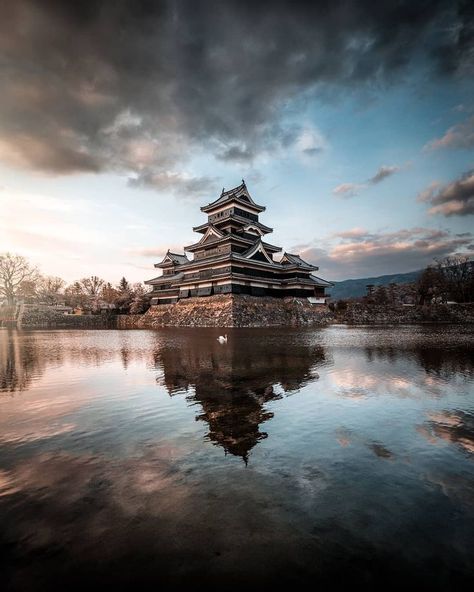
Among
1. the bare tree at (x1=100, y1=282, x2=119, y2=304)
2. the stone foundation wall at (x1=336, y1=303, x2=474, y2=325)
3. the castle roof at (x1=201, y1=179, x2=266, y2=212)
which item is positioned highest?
the castle roof at (x1=201, y1=179, x2=266, y2=212)

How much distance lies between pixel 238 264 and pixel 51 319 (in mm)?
37249

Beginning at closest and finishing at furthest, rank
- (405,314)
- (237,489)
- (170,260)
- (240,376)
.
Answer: (237,489) → (240,376) → (405,314) → (170,260)

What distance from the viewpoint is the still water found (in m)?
1.81

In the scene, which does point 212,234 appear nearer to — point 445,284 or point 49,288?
point 445,284

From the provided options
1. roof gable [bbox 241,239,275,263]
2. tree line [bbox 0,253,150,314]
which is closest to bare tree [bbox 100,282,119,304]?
tree line [bbox 0,253,150,314]

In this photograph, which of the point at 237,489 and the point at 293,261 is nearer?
the point at 237,489

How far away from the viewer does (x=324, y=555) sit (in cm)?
190

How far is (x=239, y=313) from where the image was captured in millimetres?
32156

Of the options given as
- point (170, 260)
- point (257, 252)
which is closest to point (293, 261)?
point (257, 252)

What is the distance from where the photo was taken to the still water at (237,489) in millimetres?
1812

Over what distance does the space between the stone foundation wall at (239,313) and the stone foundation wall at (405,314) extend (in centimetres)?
372

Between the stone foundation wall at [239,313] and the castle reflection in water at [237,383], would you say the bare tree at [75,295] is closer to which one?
the stone foundation wall at [239,313]

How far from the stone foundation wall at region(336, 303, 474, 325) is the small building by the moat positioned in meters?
5.13

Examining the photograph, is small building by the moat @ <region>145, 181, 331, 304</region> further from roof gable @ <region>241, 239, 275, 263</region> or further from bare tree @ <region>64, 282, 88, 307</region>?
bare tree @ <region>64, 282, 88, 307</region>
